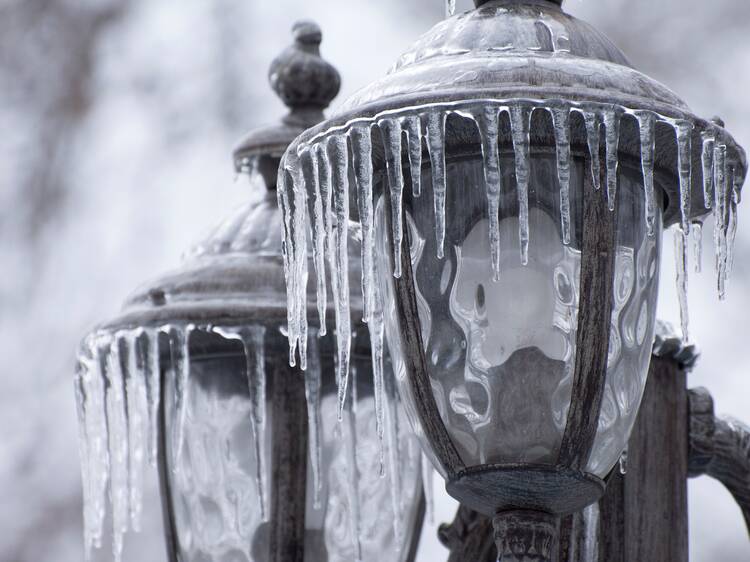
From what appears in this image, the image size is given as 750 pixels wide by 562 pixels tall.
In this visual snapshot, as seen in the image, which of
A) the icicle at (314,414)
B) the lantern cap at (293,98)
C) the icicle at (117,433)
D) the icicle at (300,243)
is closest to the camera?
the icicle at (300,243)

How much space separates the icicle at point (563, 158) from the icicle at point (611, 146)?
5 cm

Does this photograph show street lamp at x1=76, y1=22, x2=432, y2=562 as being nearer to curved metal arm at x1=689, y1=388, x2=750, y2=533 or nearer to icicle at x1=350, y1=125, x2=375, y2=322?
curved metal arm at x1=689, y1=388, x2=750, y2=533

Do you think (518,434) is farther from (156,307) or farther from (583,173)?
(156,307)

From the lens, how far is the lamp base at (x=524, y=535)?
2.33 metres

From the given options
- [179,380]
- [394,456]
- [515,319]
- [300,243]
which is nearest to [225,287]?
[179,380]

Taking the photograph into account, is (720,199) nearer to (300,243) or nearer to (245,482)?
(300,243)

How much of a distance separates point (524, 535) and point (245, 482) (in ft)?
3.23

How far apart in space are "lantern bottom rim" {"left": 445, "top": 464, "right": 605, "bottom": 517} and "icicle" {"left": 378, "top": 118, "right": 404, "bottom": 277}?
303 millimetres

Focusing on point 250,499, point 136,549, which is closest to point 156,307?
point 250,499

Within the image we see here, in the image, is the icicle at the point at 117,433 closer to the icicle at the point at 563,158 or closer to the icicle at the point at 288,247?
the icicle at the point at 288,247

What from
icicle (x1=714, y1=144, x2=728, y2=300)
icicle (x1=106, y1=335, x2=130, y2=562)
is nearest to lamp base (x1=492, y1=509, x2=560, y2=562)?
icicle (x1=714, y1=144, x2=728, y2=300)

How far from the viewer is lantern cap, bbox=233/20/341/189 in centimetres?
366

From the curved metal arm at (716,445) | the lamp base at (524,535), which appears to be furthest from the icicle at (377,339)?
the curved metal arm at (716,445)

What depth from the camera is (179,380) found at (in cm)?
328
